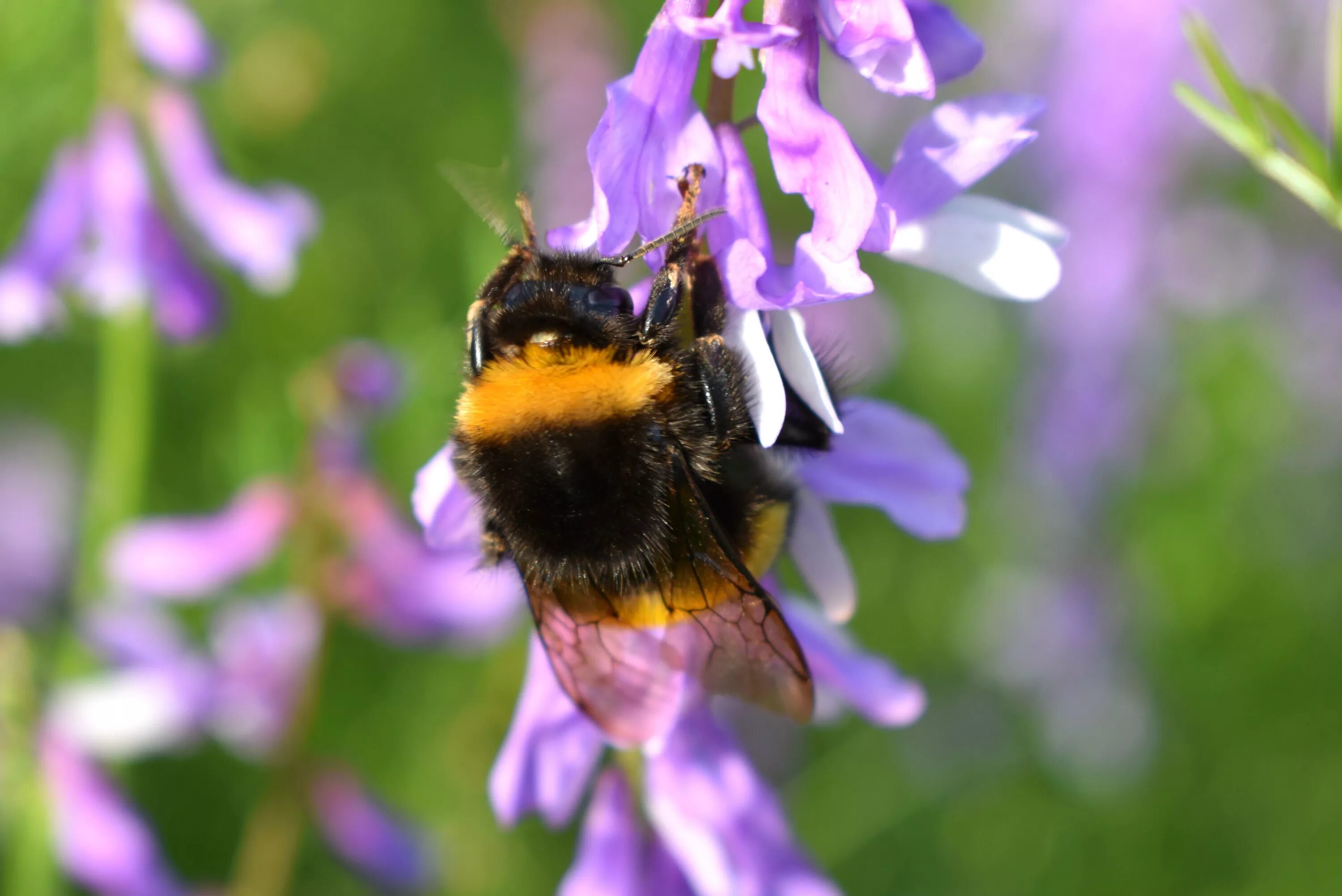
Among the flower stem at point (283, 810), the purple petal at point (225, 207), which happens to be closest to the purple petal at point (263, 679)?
the flower stem at point (283, 810)

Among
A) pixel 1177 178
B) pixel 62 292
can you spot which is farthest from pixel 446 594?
pixel 1177 178

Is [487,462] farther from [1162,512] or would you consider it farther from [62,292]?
[1162,512]

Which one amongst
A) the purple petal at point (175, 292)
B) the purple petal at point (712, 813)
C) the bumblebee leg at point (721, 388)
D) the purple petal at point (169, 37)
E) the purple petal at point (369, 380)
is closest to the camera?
the bumblebee leg at point (721, 388)

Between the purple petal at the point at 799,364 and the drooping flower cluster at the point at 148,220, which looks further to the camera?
the drooping flower cluster at the point at 148,220

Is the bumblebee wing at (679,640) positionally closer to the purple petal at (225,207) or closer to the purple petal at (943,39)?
the purple petal at (943,39)

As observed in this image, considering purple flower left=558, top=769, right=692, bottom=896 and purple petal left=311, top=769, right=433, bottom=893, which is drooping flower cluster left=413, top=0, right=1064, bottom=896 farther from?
purple petal left=311, top=769, right=433, bottom=893

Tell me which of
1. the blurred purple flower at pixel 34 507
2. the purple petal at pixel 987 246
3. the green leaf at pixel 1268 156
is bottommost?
the blurred purple flower at pixel 34 507

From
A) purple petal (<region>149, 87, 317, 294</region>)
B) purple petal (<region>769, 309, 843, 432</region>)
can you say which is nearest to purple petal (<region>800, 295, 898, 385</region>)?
purple petal (<region>149, 87, 317, 294</region>)
